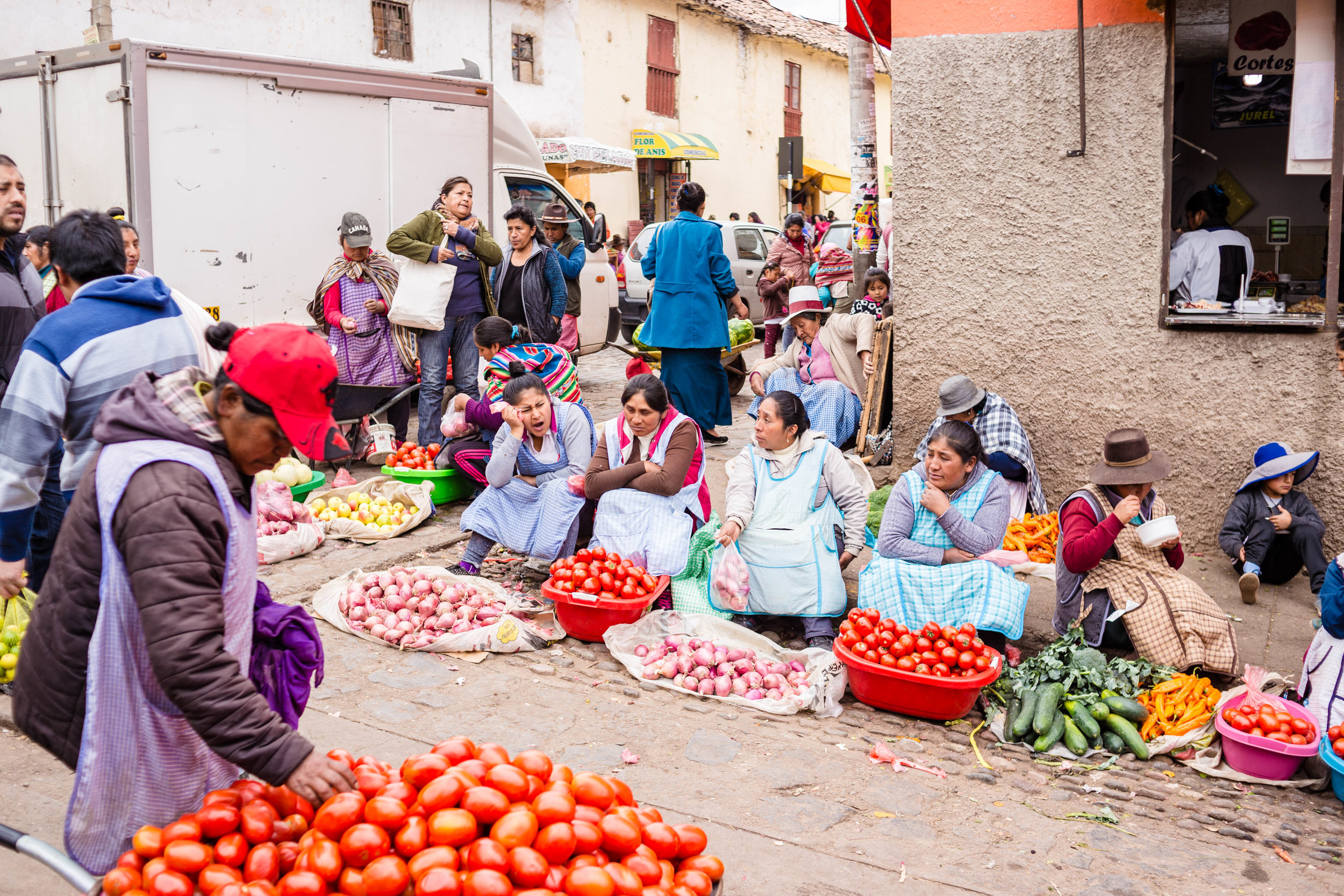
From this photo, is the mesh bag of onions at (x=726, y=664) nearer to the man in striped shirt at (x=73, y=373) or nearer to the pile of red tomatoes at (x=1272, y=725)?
the pile of red tomatoes at (x=1272, y=725)

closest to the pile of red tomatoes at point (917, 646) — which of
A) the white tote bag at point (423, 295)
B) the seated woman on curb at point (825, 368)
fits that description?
the seated woman on curb at point (825, 368)

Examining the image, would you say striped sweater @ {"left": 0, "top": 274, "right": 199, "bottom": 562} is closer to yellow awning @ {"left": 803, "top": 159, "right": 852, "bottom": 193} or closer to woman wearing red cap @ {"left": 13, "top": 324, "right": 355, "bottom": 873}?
woman wearing red cap @ {"left": 13, "top": 324, "right": 355, "bottom": 873}

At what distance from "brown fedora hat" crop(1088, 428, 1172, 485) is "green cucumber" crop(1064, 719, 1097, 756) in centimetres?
111

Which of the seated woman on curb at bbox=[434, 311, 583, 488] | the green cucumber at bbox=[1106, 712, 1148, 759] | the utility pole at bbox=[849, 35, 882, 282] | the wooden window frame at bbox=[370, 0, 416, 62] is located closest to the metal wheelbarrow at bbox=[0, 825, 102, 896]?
the green cucumber at bbox=[1106, 712, 1148, 759]

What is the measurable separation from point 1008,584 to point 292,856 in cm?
347

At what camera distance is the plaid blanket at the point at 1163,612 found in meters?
4.69

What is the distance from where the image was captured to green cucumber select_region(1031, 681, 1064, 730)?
4270 millimetres

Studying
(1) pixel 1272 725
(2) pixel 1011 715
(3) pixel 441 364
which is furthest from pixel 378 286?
(1) pixel 1272 725

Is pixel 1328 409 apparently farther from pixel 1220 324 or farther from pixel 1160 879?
pixel 1160 879

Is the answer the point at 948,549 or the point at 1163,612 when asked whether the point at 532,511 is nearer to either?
the point at 948,549

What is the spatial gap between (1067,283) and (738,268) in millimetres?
10189

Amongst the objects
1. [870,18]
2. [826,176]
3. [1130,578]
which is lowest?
[1130,578]

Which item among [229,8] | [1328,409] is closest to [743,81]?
[229,8]

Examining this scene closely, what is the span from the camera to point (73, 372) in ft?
11.2
